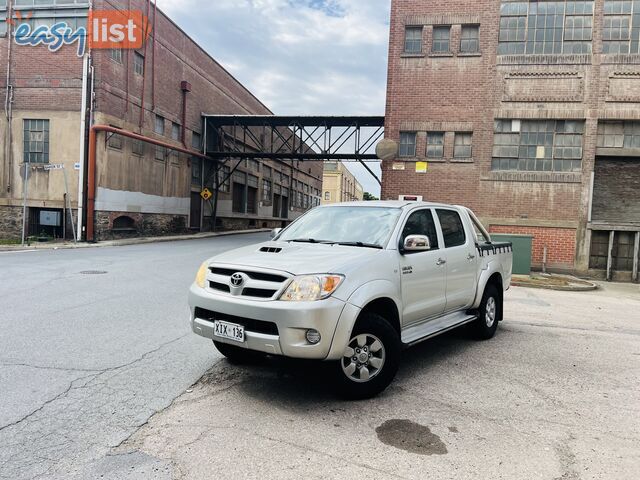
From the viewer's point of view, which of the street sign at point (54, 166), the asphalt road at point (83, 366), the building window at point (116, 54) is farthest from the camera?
Result: the building window at point (116, 54)

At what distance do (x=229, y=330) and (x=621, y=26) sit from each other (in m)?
19.0

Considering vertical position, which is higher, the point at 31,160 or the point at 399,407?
the point at 31,160

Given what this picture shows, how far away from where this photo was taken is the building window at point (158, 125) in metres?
27.1

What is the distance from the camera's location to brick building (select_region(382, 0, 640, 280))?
55.2 ft

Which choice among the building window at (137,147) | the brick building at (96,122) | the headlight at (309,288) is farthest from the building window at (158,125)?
the headlight at (309,288)

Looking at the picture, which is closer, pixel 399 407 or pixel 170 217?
pixel 399 407

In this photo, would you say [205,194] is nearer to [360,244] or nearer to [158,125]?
[158,125]

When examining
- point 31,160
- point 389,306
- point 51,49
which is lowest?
point 389,306

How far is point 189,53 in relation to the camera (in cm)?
3077

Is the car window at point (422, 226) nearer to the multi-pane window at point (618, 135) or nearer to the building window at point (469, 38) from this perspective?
the building window at point (469, 38)

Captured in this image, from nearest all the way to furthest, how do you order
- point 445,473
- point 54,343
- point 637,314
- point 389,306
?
point 445,473 → point 389,306 → point 54,343 → point 637,314

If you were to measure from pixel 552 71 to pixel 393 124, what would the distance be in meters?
5.89

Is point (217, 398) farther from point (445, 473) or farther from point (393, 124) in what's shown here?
point (393, 124)

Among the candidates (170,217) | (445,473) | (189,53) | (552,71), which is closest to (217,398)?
(445,473)
